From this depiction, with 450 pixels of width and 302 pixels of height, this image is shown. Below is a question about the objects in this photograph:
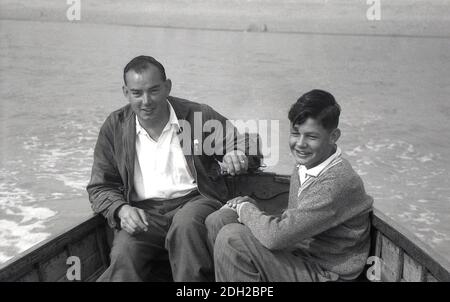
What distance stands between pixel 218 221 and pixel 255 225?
0.99 ft

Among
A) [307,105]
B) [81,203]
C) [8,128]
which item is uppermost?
[307,105]

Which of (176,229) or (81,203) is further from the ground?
(176,229)

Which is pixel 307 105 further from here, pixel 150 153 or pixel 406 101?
pixel 406 101

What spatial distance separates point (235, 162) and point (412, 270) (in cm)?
134

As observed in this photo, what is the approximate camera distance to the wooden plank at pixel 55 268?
2923 millimetres

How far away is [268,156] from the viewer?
13016mm

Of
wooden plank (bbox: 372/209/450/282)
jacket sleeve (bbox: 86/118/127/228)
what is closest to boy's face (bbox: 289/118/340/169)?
wooden plank (bbox: 372/209/450/282)

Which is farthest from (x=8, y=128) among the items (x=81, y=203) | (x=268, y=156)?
(x=268, y=156)

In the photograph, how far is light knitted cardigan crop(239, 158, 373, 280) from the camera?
2.37 m

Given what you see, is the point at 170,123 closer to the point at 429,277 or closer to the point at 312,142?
the point at 312,142

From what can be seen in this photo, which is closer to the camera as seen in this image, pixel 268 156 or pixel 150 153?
pixel 150 153

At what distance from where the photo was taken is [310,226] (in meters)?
2.37

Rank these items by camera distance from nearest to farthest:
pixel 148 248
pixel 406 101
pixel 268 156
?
pixel 148 248 → pixel 268 156 → pixel 406 101

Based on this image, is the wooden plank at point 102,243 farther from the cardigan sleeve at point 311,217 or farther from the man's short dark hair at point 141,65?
the cardigan sleeve at point 311,217
